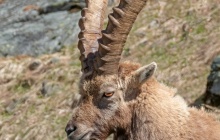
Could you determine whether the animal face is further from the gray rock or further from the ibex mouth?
the gray rock

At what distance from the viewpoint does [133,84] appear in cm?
803

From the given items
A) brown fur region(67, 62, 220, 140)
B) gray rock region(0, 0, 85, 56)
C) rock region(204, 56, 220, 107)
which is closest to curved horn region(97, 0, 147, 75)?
brown fur region(67, 62, 220, 140)

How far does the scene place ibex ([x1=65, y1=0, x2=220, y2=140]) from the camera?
7.78m

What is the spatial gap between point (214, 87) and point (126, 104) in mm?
7081

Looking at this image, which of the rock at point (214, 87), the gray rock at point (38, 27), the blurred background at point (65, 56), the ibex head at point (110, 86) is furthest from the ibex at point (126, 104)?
the gray rock at point (38, 27)

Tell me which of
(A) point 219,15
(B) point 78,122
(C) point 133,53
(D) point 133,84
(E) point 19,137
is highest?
(D) point 133,84

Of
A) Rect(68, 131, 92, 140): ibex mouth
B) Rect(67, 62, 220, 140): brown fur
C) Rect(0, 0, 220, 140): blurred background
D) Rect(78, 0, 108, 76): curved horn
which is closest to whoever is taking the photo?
Rect(67, 62, 220, 140): brown fur

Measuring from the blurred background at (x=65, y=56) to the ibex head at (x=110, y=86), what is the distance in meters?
6.13

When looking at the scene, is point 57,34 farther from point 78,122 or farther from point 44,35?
point 78,122

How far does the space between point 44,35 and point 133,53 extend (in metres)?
6.62

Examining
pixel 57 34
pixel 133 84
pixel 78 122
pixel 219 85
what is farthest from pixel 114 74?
pixel 57 34

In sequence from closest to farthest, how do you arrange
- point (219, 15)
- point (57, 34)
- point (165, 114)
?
point (165, 114), point (219, 15), point (57, 34)

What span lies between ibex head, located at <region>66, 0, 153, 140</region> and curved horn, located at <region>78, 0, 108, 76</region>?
9.4 inches

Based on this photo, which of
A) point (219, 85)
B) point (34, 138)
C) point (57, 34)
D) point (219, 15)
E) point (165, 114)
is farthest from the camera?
point (57, 34)
